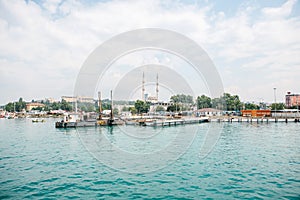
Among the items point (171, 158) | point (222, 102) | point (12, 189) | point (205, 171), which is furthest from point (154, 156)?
point (222, 102)

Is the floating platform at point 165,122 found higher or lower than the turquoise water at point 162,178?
higher

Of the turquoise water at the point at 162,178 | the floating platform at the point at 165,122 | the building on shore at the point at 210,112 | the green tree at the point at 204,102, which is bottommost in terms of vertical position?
the turquoise water at the point at 162,178

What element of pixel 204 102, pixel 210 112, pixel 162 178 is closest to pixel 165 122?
pixel 210 112

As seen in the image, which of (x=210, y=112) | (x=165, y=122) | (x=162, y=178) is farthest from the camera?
(x=210, y=112)

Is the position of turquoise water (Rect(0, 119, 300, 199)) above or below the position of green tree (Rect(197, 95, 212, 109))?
below

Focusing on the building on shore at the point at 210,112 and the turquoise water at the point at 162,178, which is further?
the building on shore at the point at 210,112

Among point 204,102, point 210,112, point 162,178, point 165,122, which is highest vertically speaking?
point 204,102

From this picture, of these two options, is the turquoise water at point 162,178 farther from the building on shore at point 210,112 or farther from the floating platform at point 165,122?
the building on shore at point 210,112

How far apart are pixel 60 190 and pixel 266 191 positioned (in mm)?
10395

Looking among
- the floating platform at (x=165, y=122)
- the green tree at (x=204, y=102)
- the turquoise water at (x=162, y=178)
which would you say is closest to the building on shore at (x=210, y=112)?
the floating platform at (x=165, y=122)

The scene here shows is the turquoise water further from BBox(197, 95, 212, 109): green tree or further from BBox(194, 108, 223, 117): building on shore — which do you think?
BBox(197, 95, 212, 109): green tree

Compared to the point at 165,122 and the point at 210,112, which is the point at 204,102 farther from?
the point at 165,122

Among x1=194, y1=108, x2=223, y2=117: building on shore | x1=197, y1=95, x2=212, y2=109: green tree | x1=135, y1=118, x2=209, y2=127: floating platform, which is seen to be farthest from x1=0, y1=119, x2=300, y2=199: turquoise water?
x1=197, y1=95, x2=212, y2=109: green tree

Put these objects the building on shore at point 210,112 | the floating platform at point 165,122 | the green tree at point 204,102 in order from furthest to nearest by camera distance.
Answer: the green tree at point 204,102 < the building on shore at point 210,112 < the floating platform at point 165,122
